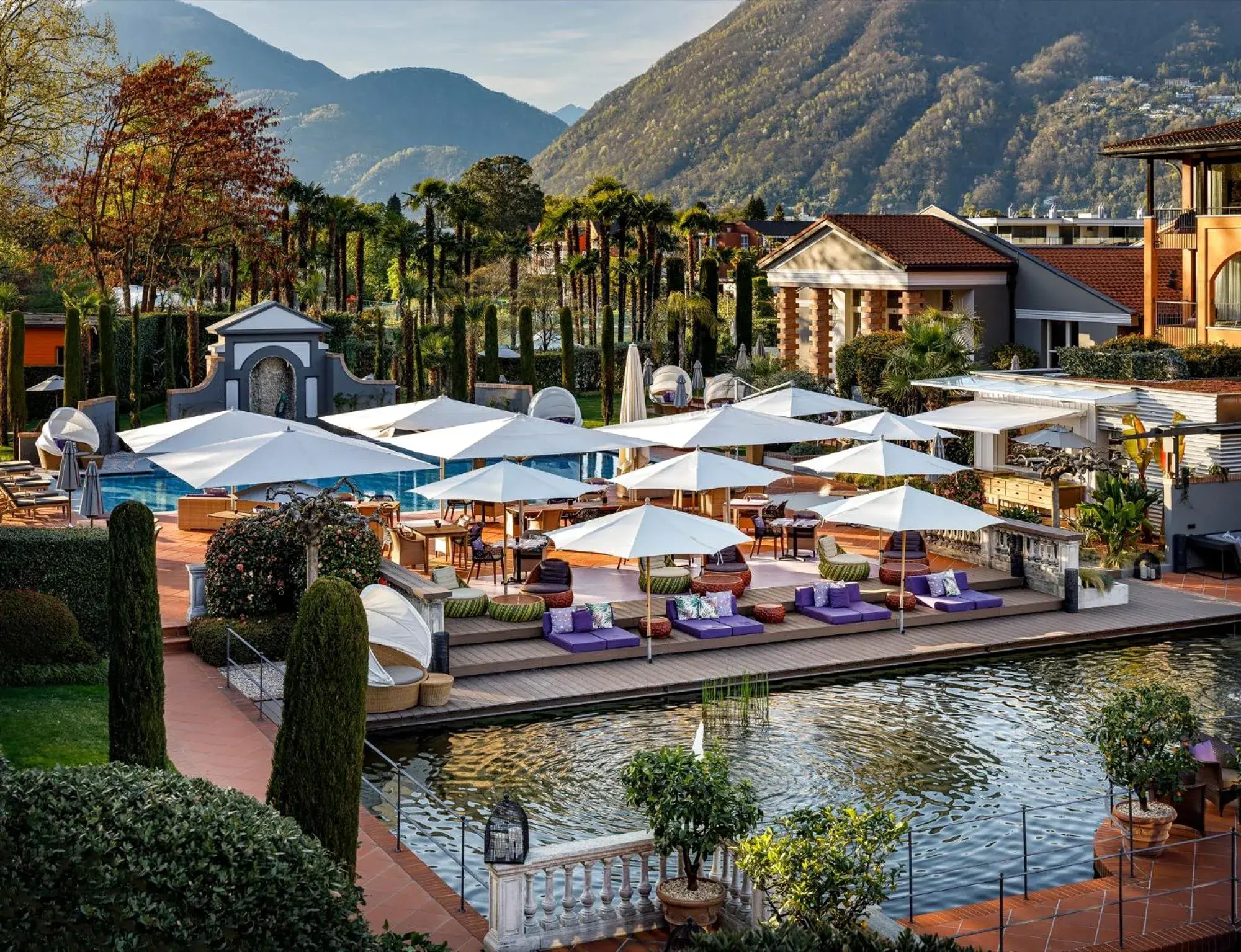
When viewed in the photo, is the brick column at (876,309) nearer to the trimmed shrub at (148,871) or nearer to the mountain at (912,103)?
the trimmed shrub at (148,871)

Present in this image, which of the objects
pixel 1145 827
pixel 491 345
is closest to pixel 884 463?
pixel 1145 827

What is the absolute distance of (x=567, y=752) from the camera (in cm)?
1692

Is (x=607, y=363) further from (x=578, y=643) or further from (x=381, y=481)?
(x=578, y=643)

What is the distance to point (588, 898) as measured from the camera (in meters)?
11.9

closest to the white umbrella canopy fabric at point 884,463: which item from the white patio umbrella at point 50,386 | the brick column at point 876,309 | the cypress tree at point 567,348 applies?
the brick column at point 876,309

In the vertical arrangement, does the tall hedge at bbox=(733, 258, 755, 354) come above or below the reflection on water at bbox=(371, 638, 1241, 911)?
above

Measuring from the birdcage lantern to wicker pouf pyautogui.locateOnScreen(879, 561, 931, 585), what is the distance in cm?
1291

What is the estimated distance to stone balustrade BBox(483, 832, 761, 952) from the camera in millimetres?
11523

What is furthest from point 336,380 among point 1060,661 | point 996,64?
point 996,64

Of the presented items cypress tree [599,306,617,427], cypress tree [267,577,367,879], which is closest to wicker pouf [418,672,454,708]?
cypress tree [267,577,367,879]

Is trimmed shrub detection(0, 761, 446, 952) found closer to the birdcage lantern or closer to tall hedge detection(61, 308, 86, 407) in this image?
the birdcage lantern

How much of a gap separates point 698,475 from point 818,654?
14.0ft

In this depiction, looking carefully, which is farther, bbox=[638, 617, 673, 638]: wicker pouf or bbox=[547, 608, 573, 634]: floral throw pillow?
bbox=[638, 617, 673, 638]: wicker pouf

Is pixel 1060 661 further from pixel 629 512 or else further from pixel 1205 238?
pixel 1205 238
